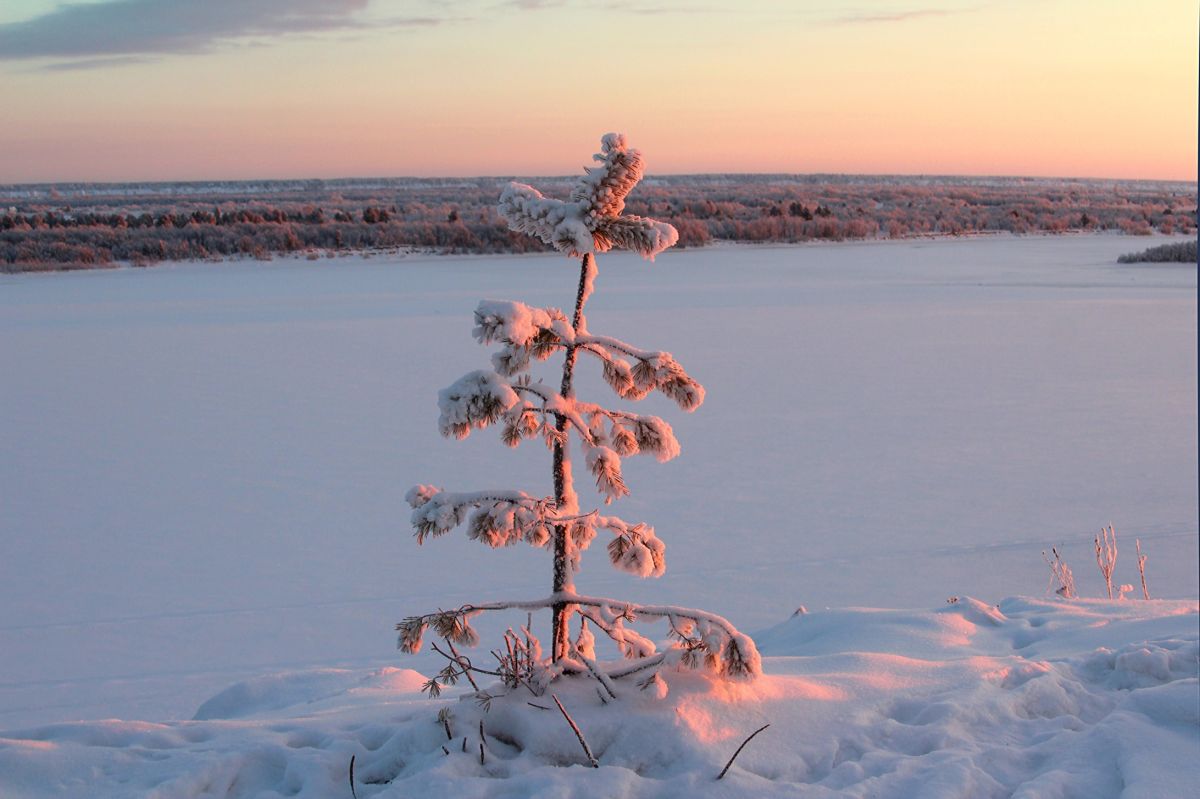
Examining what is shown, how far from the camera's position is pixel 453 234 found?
99.9 feet

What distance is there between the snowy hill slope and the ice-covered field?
0.04 ft

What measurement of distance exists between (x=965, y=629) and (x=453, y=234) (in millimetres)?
26309

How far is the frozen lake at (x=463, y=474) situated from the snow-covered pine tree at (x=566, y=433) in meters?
2.06

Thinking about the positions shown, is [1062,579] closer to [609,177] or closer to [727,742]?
[727,742]

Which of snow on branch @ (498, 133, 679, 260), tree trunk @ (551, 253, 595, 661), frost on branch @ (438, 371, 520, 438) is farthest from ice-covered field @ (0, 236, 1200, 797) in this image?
snow on branch @ (498, 133, 679, 260)

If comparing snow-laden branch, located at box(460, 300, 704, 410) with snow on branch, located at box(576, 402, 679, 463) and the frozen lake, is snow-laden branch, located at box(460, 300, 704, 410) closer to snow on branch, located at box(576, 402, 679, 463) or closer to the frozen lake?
snow on branch, located at box(576, 402, 679, 463)

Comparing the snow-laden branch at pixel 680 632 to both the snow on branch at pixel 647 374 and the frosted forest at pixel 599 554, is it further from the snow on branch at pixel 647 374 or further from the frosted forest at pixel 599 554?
the snow on branch at pixel 647 374

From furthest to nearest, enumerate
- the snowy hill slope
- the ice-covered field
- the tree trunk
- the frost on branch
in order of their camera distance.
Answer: the tree trunk
the ice-covered field
the frost on branch
the snowy hill slope

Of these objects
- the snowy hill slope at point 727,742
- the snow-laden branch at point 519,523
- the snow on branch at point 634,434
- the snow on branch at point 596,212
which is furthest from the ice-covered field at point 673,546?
the snow on branch at point 596,212

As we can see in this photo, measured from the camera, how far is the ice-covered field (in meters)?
3.47

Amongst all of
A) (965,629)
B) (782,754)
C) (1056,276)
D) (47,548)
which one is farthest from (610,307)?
(782,754)

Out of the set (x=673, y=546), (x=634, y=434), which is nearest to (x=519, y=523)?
(x=634, y=434)

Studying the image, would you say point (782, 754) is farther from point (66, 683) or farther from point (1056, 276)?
point (1056, 276)

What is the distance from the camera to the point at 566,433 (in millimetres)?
3682
